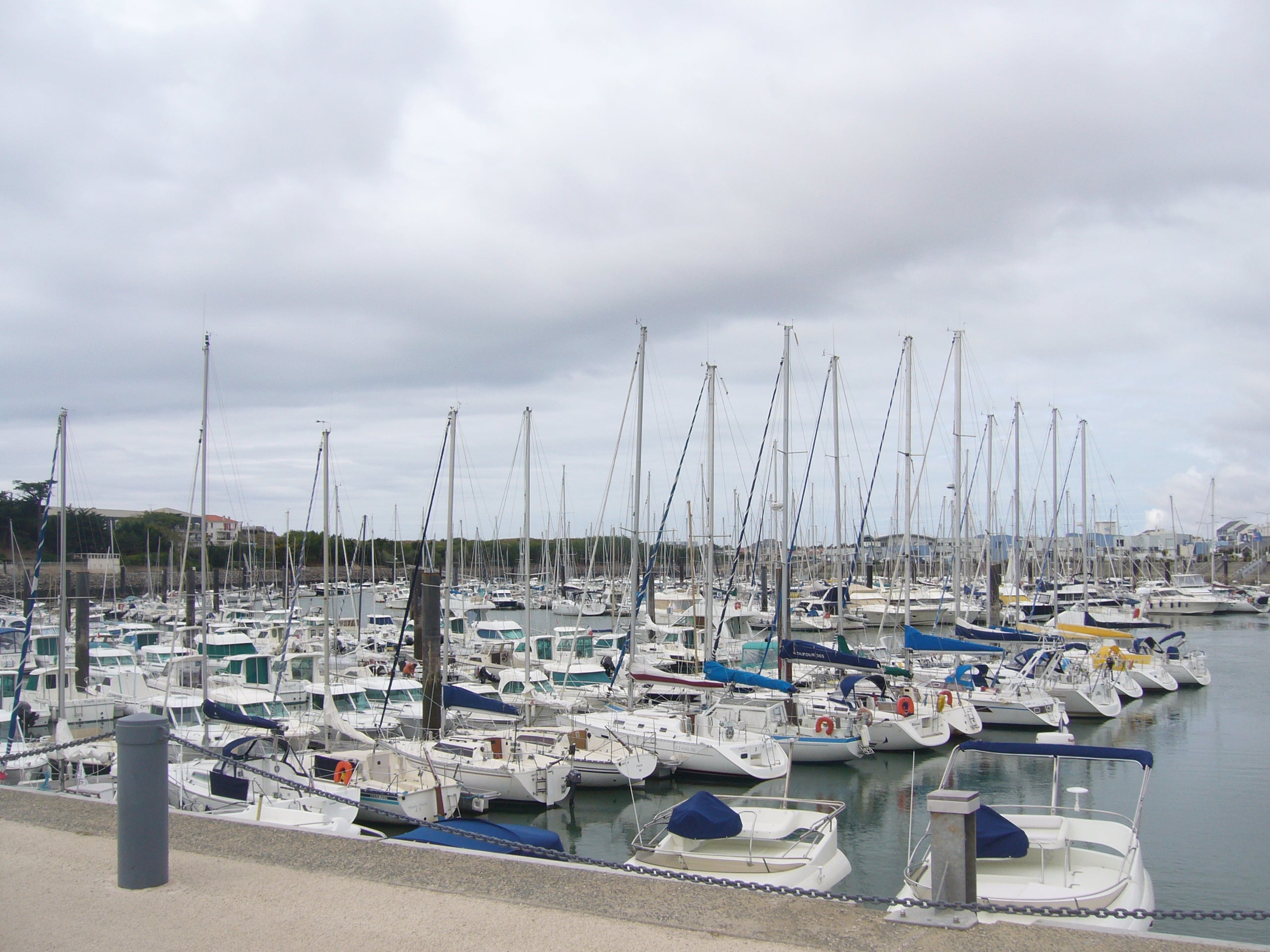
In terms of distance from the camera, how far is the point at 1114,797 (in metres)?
24.5

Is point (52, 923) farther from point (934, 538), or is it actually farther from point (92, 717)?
point (934, 538)

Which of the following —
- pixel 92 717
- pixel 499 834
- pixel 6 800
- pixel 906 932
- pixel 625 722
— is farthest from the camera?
pixel 92 717

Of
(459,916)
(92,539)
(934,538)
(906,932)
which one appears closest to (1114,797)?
(906,932)

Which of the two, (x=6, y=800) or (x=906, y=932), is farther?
(x=6, y=800)

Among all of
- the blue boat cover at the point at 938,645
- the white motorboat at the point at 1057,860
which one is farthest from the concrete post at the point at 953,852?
the blue boat cover at the point at 938,645

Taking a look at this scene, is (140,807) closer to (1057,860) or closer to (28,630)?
(1057,860)

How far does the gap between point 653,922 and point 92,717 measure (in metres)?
33.0

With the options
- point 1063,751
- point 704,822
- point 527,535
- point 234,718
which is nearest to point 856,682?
point 527,535

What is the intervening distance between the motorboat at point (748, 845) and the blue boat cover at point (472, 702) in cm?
880

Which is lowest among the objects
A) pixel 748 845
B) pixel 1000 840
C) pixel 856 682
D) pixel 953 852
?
pixel 748 845

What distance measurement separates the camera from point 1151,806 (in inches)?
940

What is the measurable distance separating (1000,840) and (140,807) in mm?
10701

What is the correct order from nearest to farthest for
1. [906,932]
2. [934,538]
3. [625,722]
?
[906,932]
[625,722]
[934,538]

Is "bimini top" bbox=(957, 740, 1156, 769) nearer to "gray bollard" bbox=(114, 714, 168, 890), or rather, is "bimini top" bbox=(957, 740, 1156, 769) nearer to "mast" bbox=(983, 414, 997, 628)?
"gray bollard" bbox=(114, 714, 168, 890)
